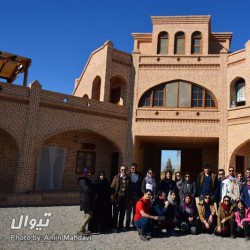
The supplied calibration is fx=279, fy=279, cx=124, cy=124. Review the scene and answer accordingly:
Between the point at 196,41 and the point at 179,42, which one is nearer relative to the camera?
the point at 196,41

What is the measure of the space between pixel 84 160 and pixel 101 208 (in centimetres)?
815

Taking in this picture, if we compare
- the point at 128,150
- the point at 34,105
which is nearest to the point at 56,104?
the point at 34,105

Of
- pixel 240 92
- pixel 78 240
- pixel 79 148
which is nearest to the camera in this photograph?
pixel 78 240

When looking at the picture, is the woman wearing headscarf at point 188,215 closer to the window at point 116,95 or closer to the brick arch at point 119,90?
the brick arch at point 119,90

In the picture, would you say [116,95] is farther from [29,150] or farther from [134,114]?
[29,150]

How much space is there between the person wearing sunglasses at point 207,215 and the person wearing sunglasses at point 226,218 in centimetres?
19

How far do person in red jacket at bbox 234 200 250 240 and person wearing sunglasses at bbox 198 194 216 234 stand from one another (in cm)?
54

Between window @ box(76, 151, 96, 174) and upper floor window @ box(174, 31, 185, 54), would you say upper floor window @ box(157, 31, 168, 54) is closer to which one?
upper floor window @ box(174, 31, 185, 54)

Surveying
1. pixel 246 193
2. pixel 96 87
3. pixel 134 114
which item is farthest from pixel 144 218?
pixel 96 87

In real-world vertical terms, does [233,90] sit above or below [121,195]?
above

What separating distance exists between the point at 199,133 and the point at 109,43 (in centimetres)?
669

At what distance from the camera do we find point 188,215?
718 cm

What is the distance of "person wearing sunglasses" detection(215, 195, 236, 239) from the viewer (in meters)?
6.77

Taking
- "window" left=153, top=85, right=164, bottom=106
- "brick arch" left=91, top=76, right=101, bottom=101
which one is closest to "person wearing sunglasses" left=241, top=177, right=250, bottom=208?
"window" left=153, top=85, right=164, bottom=106
